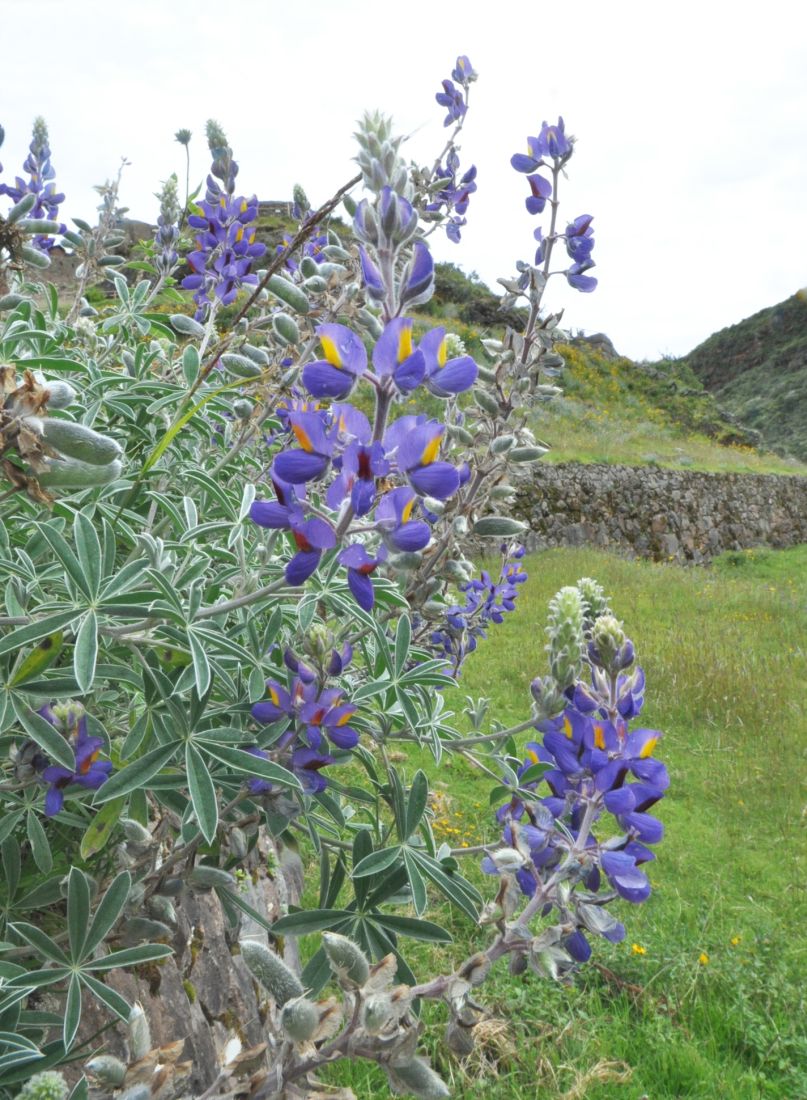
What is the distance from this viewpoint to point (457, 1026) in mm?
707

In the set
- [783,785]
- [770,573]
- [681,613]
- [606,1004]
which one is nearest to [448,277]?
[770,573]

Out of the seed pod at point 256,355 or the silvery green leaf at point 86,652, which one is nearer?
the silvery green leaf at point 86,652

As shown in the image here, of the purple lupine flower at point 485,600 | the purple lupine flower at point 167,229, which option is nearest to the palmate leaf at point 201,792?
the purple lupine flower at point 167,229

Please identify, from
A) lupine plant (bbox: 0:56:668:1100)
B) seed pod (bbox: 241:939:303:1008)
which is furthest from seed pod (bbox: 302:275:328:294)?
seed pod (bbox: 241:939:303:1008)

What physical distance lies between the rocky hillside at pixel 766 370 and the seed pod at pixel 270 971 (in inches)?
1153

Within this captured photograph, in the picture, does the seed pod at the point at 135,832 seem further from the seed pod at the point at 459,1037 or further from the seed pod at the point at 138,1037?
the seed pod at the point at 459,1037

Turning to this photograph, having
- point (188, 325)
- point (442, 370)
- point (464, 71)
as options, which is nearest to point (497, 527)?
point (442, 370)

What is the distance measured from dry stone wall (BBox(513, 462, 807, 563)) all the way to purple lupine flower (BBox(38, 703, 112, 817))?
940cm

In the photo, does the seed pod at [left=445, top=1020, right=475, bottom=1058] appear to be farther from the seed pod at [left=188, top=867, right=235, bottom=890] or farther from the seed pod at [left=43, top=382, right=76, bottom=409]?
the seed pod at [left=43, top=382, right=76, bottom=409]

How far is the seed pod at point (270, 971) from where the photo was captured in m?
0.66

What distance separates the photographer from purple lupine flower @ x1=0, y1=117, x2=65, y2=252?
223 centimetres

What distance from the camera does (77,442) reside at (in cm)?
57

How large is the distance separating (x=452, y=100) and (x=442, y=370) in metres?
1.54

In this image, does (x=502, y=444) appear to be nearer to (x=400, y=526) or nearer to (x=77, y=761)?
(x=400, y=526)
